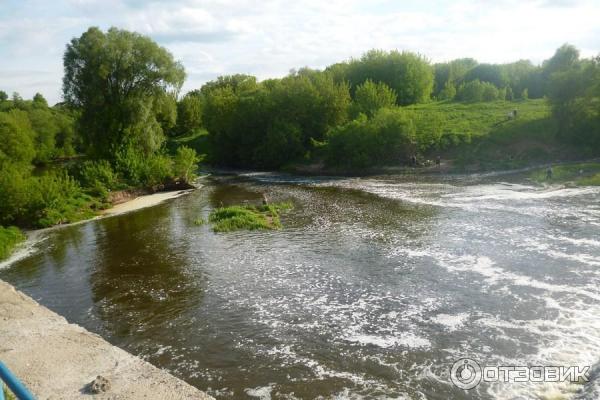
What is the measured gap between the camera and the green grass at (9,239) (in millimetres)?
26981

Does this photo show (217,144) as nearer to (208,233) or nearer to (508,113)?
(508,113)

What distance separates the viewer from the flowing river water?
13352 mm

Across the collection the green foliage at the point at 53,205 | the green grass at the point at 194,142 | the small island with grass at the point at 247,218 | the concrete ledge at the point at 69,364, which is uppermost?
the green grass at the point at 194,142

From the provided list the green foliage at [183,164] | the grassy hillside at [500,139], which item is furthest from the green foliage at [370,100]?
the green foliage at [183,164]

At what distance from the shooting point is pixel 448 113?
7425cm

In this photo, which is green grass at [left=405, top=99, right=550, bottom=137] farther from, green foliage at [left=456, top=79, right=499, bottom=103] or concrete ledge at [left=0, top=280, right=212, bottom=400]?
concrete ledge at [left=0, top=280, right=212, bottom=400]

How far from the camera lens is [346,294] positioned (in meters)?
19.0

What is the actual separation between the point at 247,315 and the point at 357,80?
84981 mm

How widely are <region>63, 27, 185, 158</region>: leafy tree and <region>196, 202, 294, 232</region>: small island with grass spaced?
23045mm

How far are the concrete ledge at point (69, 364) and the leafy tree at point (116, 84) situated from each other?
38854 mm

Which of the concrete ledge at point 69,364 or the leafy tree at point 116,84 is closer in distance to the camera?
the concrete ledge at point 69,364

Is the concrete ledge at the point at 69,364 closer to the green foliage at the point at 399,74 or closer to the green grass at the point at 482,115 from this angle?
the green grass at the point at 482,115

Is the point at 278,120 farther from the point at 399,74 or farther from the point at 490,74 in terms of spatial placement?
the point at 490,74

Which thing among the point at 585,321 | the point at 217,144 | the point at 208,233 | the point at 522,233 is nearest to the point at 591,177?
the point at 522,233
